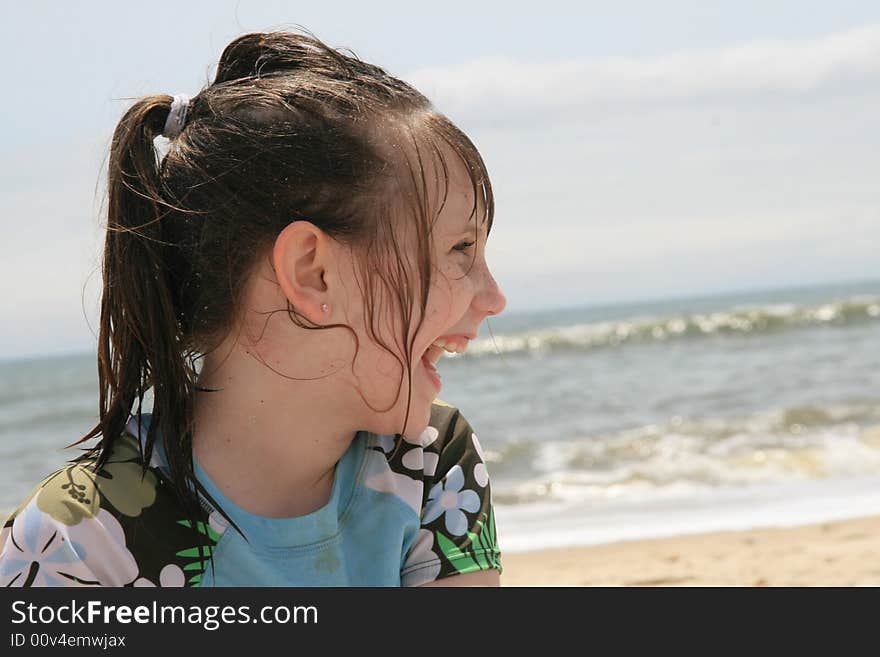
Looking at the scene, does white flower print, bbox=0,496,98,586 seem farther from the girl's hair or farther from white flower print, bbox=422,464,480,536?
white flower print, bbox=422,464,480,536

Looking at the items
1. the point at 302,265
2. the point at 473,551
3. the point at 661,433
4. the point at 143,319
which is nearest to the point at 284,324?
the point at 302,265

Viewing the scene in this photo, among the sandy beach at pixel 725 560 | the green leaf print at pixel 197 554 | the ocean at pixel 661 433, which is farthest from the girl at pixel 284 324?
the sandy beach at pixel 725 560

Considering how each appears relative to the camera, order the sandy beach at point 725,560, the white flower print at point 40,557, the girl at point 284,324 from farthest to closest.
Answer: the sandy beach at point 725,560 < the girl at point 284,324 < the white flower print at point 40,557

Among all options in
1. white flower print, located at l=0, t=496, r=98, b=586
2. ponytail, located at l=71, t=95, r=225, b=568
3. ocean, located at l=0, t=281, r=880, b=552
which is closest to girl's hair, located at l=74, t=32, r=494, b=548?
ponytail, located at l=71, t=95, r=225, b=568

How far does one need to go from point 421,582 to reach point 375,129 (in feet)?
2.09

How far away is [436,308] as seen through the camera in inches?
57.6

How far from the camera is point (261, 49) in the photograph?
1506 millimetres

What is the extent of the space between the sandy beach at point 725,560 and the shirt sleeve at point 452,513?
2.92 metres

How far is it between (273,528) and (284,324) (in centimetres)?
28

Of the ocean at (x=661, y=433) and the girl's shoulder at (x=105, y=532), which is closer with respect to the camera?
the girl's shoulder at (x=105, y=532)

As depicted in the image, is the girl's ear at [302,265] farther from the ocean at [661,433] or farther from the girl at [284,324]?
the ocean at [661,433]

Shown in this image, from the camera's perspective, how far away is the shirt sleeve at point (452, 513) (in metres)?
1.48
